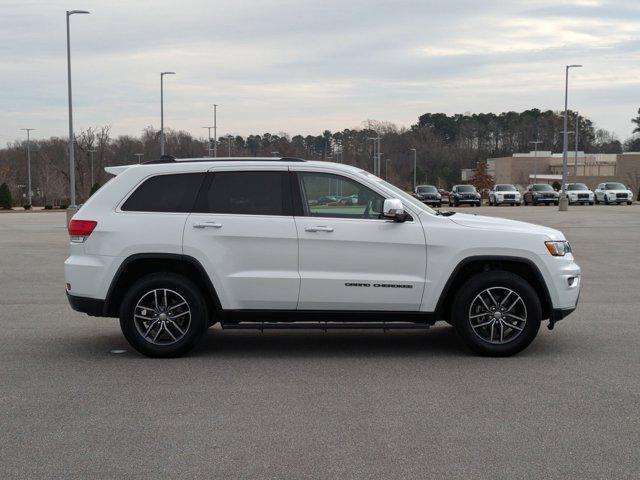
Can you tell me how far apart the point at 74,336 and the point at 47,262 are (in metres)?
8.87

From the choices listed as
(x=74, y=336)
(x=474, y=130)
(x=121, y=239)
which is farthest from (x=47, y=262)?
(x=474, y=130)

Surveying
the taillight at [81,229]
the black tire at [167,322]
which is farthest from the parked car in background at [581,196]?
the taillight at [81,229]

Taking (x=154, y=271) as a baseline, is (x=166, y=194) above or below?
above

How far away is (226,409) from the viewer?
6.15 metres

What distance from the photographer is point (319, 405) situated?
6.27m

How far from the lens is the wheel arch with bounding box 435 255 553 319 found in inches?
310

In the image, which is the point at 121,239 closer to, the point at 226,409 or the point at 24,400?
the point at 24,400

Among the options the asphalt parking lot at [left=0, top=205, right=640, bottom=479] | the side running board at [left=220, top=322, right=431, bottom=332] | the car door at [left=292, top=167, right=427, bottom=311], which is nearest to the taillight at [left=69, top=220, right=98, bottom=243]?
the asphalt parking lot at [left=0, top=205, right=640, bottom=479]

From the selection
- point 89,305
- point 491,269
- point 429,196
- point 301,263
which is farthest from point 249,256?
point 429,196

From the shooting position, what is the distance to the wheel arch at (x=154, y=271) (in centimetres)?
786

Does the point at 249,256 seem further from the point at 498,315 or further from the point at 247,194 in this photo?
the point at 498,315

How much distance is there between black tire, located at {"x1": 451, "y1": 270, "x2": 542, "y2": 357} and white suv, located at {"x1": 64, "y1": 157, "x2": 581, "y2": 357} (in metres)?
0.01

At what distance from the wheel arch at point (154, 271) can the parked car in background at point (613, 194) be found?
2336 inches

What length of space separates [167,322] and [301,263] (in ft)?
4.67
